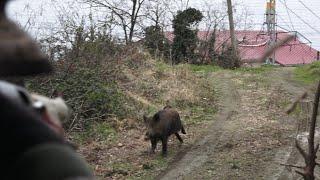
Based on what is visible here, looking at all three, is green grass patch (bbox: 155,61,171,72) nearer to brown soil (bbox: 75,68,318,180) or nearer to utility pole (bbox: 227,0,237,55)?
brown soil (bbox: 75,68,318,180)

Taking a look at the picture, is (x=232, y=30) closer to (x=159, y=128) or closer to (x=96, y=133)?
(x=96, y=133)

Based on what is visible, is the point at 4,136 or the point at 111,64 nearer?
the point at 4,136

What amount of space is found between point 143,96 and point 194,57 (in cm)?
1227

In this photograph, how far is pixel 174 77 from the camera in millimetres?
18125

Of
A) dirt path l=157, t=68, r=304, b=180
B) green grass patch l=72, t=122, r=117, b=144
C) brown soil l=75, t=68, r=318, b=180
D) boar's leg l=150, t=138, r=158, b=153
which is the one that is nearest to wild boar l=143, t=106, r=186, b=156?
boar's leg l=150, t=138, r=158, b=153

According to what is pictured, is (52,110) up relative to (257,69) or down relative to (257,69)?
up

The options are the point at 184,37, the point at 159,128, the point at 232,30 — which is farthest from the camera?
the point at 232,30

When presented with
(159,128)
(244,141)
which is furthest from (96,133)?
(244,141)

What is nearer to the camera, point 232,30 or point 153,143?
point 153,143

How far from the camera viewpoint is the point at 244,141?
11.4 meters

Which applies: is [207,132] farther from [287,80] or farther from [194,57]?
[194,57]

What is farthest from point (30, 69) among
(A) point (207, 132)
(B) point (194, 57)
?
(B) point (194, 57)

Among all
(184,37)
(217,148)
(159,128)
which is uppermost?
(184,37)

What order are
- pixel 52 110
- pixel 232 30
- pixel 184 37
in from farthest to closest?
pixel 232 30 → pixel 184 37 → pixel 52 110
